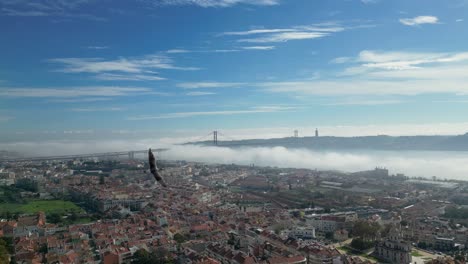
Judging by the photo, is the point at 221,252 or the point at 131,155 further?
the point at 131,155

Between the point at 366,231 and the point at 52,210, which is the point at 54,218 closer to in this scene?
the point at 52,210

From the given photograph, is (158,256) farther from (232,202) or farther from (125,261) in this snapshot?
(232,202)

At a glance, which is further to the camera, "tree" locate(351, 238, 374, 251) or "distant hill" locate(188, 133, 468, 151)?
"distant hill" locate(188, 133, 468, 151)

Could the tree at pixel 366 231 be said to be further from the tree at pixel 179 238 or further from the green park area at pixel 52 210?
the green park area at pixel 52 210

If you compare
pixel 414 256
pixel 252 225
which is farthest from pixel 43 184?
pixel 414 256

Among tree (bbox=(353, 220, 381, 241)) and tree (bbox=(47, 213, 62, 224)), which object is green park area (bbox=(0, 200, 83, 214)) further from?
tree (bbox=(353, 220, 381, 241))

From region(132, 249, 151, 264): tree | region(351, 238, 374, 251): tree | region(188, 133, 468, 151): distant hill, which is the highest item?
region(188, 133, 468, 151): distant hill

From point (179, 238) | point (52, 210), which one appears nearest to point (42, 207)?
point (52, 210)

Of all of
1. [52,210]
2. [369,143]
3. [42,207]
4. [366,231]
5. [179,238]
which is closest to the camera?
[179,238]

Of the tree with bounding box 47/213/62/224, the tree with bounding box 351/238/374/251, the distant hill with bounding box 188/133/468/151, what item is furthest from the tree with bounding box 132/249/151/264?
the distant hill with bounding box 188/133/468/151
